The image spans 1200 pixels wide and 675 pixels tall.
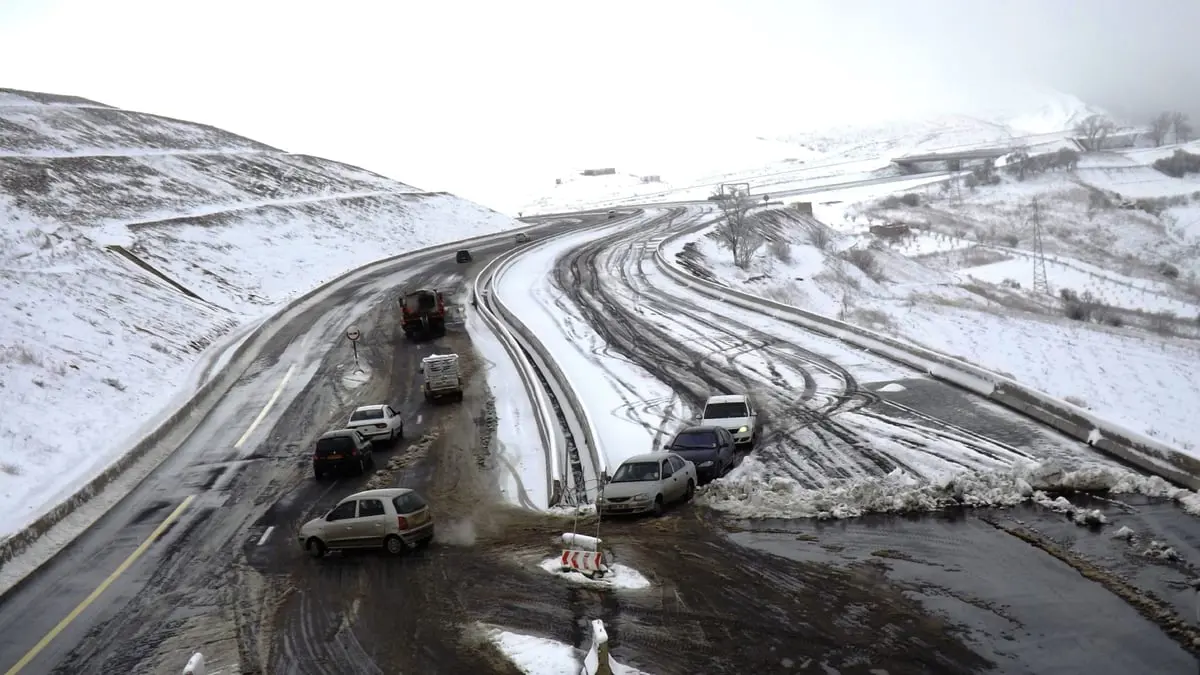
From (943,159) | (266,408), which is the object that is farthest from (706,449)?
(943,159)

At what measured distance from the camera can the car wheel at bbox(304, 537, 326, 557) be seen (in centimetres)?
1977

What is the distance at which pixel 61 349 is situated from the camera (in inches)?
1315

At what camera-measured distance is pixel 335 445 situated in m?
25.8

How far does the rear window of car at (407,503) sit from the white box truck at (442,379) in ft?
44.6

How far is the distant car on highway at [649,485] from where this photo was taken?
67.7ft

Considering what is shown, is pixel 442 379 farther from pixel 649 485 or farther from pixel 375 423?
pixel 649 485

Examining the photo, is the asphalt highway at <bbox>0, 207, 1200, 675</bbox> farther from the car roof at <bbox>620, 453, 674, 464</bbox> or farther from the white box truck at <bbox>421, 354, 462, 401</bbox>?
the white box truck at <bbox>421, 354, 462, 401</bbox>

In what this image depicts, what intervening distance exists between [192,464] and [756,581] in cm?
1921

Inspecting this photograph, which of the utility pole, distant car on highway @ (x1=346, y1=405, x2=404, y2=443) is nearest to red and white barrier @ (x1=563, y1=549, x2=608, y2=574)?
distant car on highway @ (x1=346, y1=405, x2=404, y2=443)

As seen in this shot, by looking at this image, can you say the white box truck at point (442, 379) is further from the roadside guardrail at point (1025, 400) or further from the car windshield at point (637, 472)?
the roadside guardrail at point (1025, 400)

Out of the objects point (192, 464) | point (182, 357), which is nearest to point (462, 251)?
point (182, 357)

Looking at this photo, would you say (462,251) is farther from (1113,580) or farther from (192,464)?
(1113,580)

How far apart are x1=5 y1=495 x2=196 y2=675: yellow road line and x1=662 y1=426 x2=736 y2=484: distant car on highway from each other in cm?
1220

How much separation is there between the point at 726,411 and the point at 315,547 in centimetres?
1181
